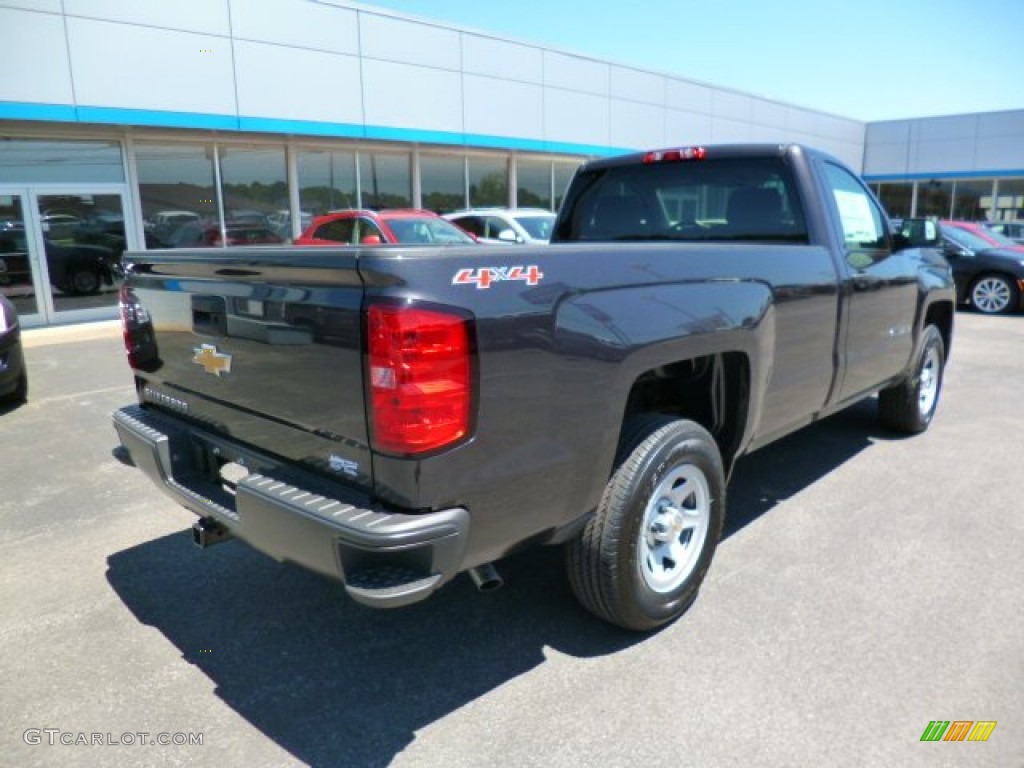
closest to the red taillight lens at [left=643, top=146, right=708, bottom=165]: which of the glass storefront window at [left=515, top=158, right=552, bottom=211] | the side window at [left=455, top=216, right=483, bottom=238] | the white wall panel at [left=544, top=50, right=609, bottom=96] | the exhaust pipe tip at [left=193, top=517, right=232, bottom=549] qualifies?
the exhaust pipe tip at [left=193, top=517, right=232, bottom=549]

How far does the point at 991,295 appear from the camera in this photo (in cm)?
1354

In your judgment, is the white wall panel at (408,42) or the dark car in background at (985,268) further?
the white wall panel at (408,42)

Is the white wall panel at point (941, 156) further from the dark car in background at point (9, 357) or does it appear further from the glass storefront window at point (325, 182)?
the dark car in background at point (9, 357)

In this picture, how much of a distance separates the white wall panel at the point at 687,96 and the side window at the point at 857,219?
1996 cm

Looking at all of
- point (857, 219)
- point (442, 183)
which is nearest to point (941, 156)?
point (442, 183)

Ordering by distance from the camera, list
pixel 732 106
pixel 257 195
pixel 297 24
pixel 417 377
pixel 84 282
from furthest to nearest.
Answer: pixel 732 106 < pixel 257 195 < pixel 297 24 < pixel 84 282 < pixel 417 377

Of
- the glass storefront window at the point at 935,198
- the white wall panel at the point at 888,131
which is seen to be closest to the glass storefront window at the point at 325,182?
the glass storefront window at the point at 935,198

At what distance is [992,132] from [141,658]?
37.2 metres

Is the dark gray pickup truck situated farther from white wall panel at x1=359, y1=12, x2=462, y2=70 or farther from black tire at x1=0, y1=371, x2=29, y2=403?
white wall panel at x1=359, y1=12, x2=462, y2=70

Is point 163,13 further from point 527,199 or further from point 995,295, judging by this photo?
point 995,295

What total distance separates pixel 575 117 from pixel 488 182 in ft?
9.92

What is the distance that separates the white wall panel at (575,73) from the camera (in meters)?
19.7

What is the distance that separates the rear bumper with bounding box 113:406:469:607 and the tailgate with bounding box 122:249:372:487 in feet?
0.30

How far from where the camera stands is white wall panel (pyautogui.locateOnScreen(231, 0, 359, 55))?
13.9 meters
